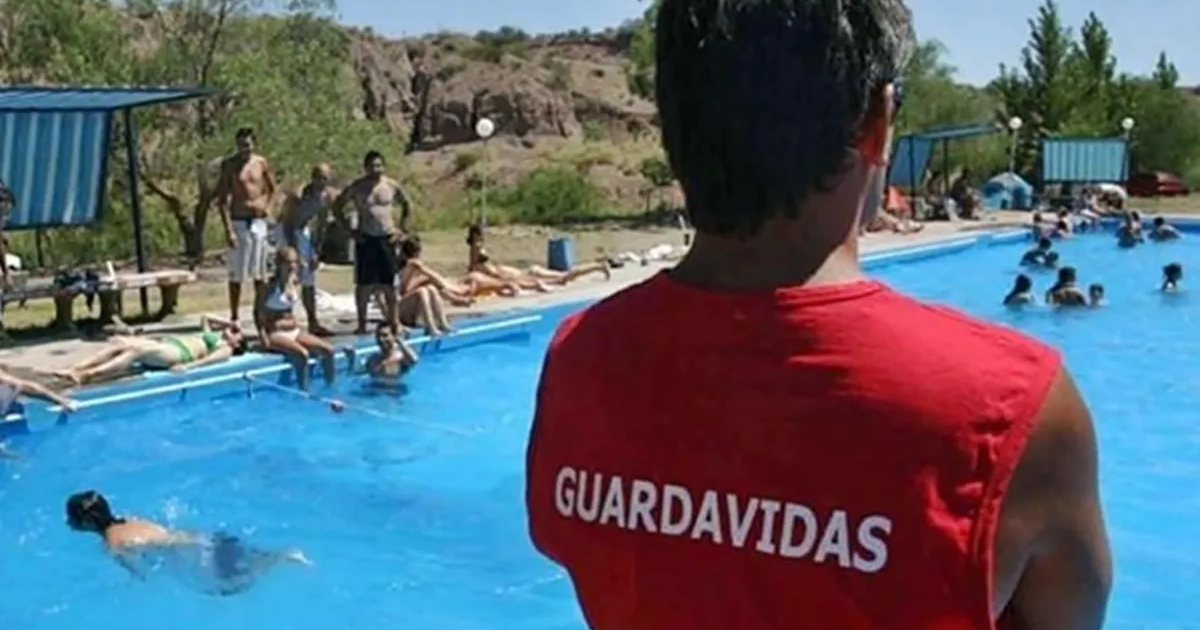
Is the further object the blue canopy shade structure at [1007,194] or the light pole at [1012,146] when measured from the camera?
the light pole at [1012,146]

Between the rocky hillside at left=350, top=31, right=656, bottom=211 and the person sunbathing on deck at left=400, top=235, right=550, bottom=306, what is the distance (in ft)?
70.4

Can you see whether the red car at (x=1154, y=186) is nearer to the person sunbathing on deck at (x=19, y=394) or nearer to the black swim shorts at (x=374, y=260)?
the black swim shorts at (x=374, y=260)

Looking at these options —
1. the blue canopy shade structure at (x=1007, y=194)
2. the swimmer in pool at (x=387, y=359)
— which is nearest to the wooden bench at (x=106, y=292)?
the swimmer in pool at (x=387, y=359)

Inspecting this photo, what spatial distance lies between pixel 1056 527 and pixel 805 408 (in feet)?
0.69

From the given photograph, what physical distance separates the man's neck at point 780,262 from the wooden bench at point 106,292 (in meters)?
10.7

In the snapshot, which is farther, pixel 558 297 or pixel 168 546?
pixel 558 297

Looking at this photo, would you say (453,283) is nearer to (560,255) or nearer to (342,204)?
(560,255)

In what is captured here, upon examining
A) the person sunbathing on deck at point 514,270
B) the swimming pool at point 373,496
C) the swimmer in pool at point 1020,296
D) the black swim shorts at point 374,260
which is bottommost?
the swimming pool at point 373,496

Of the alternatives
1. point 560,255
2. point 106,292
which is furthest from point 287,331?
→ point 560,255

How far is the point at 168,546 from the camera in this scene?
7109 mm

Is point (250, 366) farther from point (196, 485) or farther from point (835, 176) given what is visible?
point (835, 176)

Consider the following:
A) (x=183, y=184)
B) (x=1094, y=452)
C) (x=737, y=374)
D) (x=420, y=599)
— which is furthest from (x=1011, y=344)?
(x=183, y=184)

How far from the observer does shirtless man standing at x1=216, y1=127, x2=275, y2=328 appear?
38.6 ft

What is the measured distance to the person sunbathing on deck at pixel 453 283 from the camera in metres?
12.6
